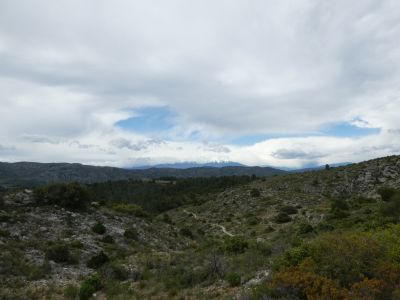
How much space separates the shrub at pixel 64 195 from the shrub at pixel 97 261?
1296 cm

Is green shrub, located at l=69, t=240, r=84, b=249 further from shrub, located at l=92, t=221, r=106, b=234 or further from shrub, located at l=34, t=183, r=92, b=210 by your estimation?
shrub, located at l=34, t=183, r=92, b=210

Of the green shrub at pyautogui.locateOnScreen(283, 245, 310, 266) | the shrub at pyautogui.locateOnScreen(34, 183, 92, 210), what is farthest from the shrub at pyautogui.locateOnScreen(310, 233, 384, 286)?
the shrub at pyautogui.locateOnScreen(34, 183, 92, 210)

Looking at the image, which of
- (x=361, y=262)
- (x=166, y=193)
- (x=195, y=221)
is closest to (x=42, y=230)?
(x=361, y=262)

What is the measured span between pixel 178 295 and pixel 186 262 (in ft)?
18.1

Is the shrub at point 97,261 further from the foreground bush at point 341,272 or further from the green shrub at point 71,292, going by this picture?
the foreground bush at point 341,272

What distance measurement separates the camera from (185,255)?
22.3 metres

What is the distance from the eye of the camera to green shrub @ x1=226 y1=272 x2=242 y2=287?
13.2 meters

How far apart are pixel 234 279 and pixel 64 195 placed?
2576 centimetres

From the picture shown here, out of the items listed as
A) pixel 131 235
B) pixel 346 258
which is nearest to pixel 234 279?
pixel 346 258

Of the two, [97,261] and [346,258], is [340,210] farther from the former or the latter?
[346,258]

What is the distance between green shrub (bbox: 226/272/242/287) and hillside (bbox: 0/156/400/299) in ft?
0.13

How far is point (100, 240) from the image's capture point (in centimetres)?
2767

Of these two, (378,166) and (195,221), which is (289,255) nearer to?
(195,221)

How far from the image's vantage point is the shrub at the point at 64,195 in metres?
33.8
